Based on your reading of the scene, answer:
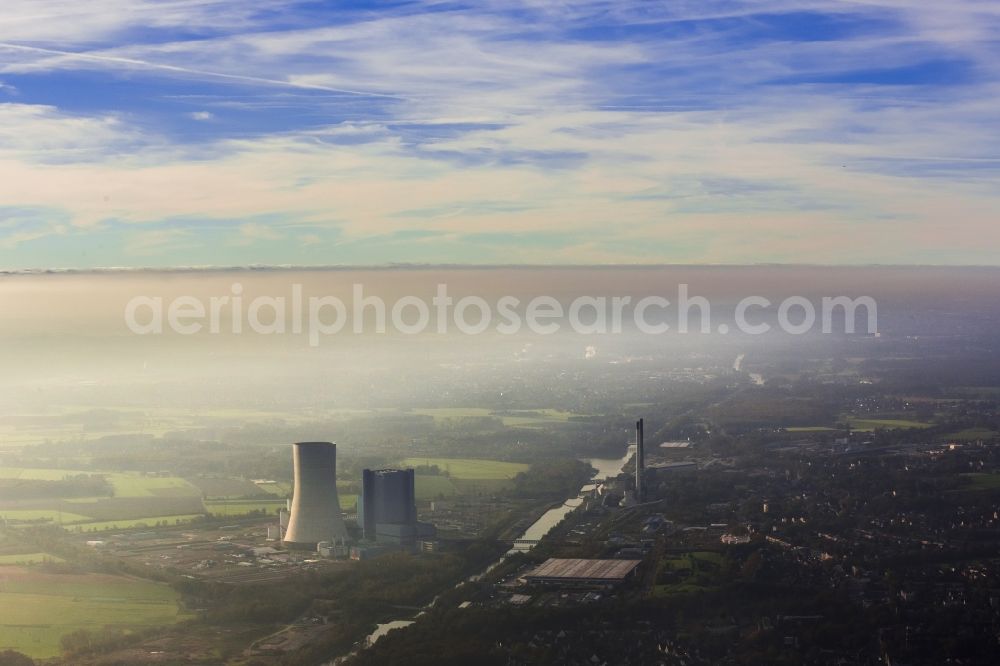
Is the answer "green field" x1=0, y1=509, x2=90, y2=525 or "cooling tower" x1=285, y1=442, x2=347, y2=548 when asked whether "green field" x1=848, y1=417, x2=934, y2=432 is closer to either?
"cooling tower" x1=285, y1=442, x2=347, y2=548

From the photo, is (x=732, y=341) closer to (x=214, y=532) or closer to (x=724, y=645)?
(x=214, y=532)

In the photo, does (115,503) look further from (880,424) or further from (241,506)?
(880,424)

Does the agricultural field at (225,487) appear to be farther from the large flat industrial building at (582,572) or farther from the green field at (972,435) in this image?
the green field at (972,435)

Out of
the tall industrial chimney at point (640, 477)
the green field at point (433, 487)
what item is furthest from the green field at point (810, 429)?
the green field at point (433, 487)

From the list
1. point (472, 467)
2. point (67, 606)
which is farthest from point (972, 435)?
point (67, 606)

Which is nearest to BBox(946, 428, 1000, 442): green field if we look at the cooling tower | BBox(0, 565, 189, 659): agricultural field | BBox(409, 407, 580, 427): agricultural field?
BBox(409, 407, 580, 427): agricultural field
